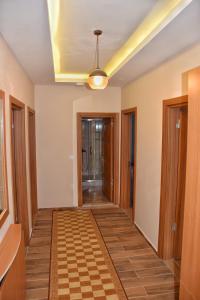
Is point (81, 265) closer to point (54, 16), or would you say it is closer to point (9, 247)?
point (9, 247)

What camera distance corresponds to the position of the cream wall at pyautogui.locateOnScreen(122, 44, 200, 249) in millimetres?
2914

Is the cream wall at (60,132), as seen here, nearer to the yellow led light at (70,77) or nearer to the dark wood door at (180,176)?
the yellow led light at (70,77)

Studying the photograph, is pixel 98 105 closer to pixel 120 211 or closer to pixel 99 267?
pixel 120 211

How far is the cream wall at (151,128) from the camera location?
9.56 feet

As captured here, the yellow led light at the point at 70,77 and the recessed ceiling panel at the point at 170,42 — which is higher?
the yellow led light at the point at 70,77

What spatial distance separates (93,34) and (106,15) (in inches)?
16.7

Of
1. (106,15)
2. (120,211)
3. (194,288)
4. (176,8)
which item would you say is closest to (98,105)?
(120,211)

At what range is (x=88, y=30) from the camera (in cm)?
245

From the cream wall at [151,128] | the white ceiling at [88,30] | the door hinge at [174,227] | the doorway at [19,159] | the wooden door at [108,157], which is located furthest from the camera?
the wooden door at [108,157]

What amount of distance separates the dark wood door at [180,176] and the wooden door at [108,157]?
234cm

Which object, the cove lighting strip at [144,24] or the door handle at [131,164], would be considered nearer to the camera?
the cove lighting strip at [144,24]

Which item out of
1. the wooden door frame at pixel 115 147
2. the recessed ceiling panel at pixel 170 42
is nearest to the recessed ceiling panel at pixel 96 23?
the recessed ceiling panel at pixel 170 42

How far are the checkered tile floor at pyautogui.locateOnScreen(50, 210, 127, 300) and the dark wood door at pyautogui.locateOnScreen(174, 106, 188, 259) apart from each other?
0.95 metres

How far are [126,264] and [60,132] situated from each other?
290cm
